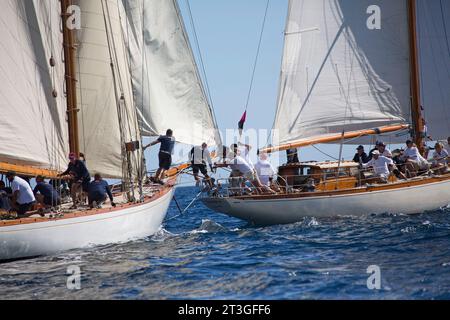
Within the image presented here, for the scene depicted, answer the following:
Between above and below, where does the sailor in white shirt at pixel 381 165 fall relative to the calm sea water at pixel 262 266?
above

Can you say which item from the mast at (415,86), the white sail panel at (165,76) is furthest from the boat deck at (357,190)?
the white sail panel at (165,76)

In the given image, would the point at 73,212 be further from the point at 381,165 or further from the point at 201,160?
the point at 381,165

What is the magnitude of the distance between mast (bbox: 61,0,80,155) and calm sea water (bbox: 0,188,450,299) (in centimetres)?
398

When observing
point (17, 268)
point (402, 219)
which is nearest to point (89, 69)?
point (17, 268)

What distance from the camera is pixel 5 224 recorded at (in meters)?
18.8

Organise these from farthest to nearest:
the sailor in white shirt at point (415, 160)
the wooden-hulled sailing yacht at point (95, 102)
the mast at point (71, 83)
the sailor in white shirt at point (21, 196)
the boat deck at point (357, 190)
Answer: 1. the sailor in white shirt at point (415, 160)
2. the boat deck at point (357, 190)
3. the mast at point (71, 83)
4. the wooden-hulled sailing yacht at point (95, 102)
5. the sailor in white shirt at point (21, 196)

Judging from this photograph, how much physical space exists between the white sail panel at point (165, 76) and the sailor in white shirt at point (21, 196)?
8.19 m

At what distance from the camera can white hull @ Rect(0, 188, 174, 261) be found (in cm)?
1897

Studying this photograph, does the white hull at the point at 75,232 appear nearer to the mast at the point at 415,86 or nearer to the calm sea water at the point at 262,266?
the calm sea water at the point at 262,266

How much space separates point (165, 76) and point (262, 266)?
42.3 feet

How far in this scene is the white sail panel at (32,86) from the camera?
21.2 metres

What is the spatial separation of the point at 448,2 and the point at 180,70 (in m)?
10.1

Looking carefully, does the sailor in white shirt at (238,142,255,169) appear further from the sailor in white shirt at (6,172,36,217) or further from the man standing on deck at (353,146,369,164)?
the sailor in white shirt at (6,172,36,217)

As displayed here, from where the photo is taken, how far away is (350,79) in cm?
2894
